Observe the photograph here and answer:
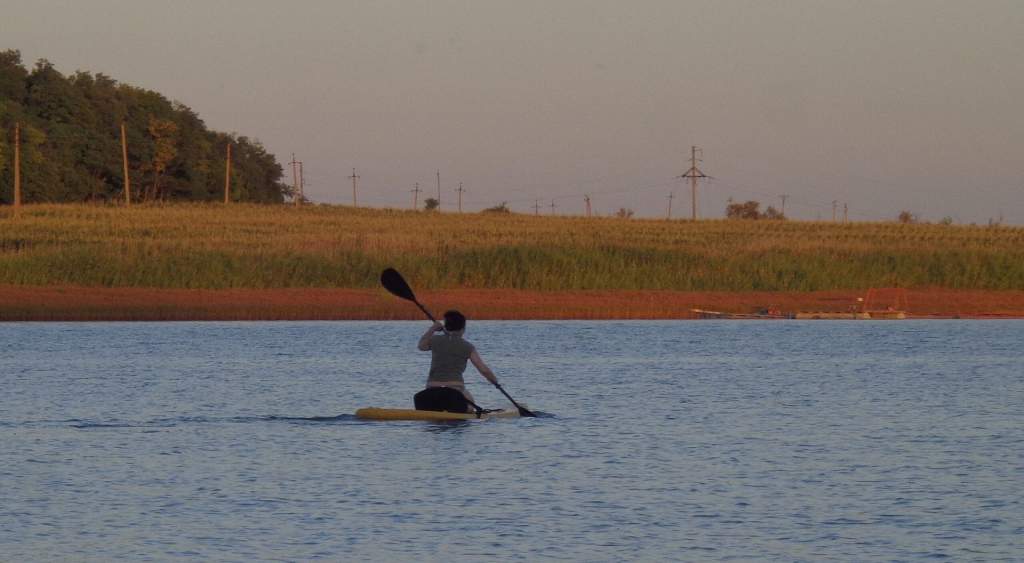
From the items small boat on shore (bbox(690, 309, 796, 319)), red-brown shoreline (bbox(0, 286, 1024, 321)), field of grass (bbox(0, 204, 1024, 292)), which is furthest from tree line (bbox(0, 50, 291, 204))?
small boat on shore (bbox(690, 309, 796, 319))

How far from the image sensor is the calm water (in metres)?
14.6

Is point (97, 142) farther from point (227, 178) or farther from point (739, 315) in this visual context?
point (739, 315)

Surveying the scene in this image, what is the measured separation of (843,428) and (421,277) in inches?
1325

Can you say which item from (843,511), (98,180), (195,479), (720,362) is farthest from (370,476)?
(98,180)

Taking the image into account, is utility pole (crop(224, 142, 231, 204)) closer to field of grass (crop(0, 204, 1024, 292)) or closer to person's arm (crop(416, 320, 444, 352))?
field of grass (crop(0, 204, 1024, 292))

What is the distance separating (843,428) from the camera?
23500 millimetres

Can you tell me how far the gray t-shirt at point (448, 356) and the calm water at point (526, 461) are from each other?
82cm

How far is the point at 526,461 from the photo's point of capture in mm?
19625

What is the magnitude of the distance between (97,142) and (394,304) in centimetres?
7021

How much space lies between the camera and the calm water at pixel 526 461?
48.0 ft


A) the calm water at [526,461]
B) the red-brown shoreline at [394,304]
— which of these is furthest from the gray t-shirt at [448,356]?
the red-brown shoreline at [394,304]

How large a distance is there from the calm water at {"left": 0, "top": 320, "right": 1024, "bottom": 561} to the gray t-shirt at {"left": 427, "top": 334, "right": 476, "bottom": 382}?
82 cm

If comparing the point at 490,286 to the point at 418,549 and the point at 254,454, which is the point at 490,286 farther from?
the point at 418,549

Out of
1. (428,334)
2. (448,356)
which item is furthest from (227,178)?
(428,334)
